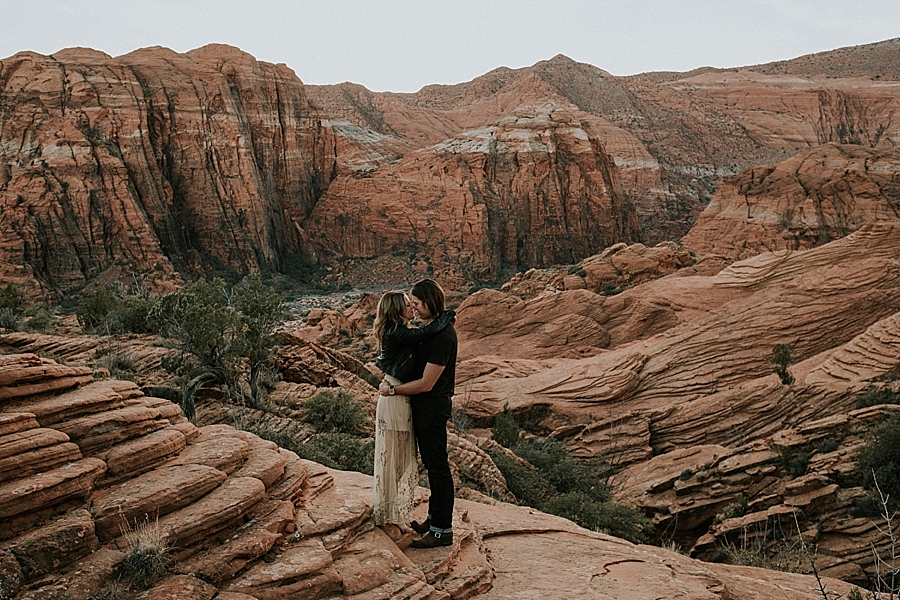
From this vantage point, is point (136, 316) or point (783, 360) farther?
point (783, 360)

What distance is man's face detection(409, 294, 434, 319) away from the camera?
4.67m

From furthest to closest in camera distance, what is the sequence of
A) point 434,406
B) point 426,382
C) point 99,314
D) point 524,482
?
point 99,314 → point 524,482 → point 434,406 → point 426,382

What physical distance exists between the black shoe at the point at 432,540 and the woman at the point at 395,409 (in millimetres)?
131

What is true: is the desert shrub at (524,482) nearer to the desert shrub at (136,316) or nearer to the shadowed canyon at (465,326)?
the shadowed canyon at (465,326)

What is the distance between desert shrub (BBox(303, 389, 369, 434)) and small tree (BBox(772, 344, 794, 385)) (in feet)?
31.8

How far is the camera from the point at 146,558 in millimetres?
3732

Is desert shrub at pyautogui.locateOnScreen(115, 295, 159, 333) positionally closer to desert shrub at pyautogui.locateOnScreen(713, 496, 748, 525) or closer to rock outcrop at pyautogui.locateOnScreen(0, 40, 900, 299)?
desert shrub at pyautogui.locateOnScreen(713, 496, 748, 525)

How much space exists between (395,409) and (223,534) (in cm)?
127

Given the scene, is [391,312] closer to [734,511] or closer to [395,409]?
[395,409]

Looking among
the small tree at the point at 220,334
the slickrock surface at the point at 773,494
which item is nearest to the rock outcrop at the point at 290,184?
the small tree at the point at 220,334

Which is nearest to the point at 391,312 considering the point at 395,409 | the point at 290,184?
the point at 395,409

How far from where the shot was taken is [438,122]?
7556 centimetres

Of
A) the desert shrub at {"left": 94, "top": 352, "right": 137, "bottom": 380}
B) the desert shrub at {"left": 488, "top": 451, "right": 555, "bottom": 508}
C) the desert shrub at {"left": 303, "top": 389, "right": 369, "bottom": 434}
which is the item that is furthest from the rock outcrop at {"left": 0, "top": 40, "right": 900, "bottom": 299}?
the desert shrub at {"left": 488, "top": 451, "right": 555, "bottom": 508}

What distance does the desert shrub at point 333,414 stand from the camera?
1032cm
